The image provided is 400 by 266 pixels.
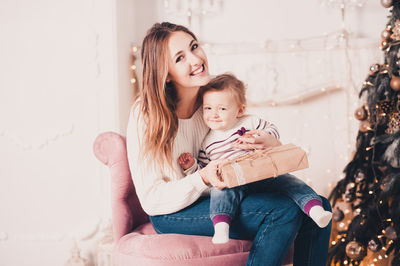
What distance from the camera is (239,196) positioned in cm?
154

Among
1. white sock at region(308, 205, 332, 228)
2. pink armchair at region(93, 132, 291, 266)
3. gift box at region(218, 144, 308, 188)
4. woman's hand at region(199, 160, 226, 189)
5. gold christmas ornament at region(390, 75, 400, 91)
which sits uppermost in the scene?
gold christmas ornament at region(390, 75, 400, 91)

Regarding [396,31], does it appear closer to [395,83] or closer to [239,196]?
[395,83]

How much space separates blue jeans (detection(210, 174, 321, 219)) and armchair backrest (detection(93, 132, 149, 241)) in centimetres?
43

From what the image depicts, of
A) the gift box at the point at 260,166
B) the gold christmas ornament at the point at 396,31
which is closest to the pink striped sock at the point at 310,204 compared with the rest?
the gift box at the point at 260,166

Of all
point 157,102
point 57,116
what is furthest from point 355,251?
point 57,116

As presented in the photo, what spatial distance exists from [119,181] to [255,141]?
59 centimetres

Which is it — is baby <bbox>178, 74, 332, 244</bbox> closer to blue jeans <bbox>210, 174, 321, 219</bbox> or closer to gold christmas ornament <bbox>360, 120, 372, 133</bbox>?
blue jeans <bbox>210, 174, 321, 219</bbox>

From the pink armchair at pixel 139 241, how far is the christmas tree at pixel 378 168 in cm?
66

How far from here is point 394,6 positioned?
6.71ft

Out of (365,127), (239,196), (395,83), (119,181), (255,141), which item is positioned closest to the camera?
(239,196)

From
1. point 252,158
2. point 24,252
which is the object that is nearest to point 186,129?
point 252,158

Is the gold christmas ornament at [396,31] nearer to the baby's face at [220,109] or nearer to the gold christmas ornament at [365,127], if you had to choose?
the gold christmas ornament at [365,127]

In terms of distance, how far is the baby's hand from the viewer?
5.66 ft

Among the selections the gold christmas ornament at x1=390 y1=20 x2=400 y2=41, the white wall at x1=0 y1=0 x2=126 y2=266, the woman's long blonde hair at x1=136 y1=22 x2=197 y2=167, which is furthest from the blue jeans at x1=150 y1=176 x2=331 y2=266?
the white wall at x1=0 y1=0 x2=126 y2=266
